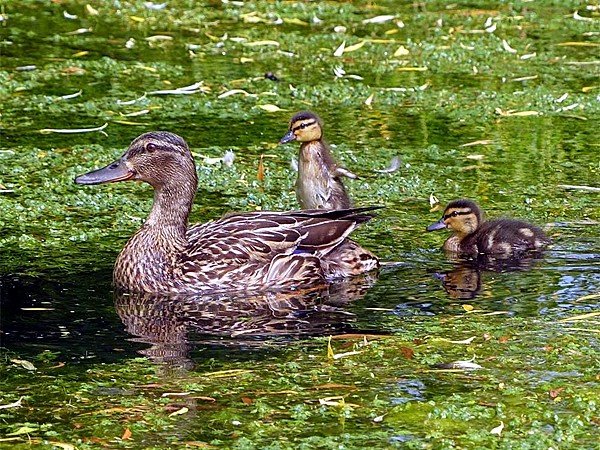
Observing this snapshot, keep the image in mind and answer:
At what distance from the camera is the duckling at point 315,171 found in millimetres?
9883

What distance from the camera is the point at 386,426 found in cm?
602

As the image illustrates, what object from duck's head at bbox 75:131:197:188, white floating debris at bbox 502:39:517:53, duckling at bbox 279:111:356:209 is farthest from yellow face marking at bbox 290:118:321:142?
white floating debris at bbox 502:39:517:53

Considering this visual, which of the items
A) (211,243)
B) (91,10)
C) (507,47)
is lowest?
(211,243)

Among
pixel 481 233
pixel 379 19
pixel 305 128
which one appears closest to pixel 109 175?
pixel 305 128

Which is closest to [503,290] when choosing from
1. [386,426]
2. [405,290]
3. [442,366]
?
[405,290]

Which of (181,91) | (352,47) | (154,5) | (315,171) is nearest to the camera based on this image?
(315,171)

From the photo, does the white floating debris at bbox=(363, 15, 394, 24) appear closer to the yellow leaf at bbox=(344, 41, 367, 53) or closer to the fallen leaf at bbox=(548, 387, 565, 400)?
the yellow leaf at bbox=(344, 41, 367, 53)

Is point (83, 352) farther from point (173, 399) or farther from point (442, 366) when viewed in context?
point (442, 366)

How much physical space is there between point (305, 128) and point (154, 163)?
1.60 meters

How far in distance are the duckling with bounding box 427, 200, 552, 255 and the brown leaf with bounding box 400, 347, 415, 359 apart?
2017 millimetres

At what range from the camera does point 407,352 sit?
23.0 feet

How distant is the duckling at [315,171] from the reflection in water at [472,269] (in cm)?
118

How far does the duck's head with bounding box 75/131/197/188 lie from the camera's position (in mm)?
8820

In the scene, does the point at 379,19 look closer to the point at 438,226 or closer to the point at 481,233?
the point at 438,226
